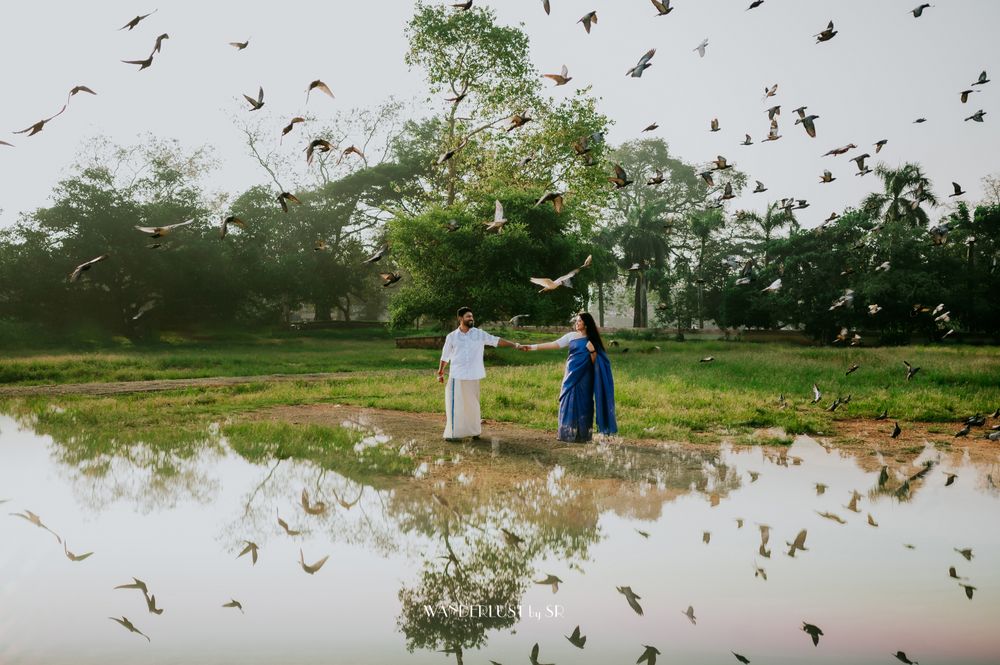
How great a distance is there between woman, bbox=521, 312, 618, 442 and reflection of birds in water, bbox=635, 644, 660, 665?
639 cm

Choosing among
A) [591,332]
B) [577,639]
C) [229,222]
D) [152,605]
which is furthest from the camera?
[591,332]

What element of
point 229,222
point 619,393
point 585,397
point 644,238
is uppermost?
point 644,238

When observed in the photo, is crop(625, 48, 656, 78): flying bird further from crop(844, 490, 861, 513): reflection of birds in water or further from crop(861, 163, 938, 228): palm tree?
crop(861, 163, 938, 228): palm tree

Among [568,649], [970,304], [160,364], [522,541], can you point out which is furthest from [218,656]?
[970,304]

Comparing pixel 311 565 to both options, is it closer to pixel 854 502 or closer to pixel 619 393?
pixel 854 502

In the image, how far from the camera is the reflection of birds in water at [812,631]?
4.07 metres

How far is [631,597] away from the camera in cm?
464

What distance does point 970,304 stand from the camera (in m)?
37.6

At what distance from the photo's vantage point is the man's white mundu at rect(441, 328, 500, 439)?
10.9 metres

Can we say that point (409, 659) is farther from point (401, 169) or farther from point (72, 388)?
point (401, 169)

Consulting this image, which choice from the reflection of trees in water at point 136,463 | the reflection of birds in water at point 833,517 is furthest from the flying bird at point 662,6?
the reflection of trees in water at point 136,463

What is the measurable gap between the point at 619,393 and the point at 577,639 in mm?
11890

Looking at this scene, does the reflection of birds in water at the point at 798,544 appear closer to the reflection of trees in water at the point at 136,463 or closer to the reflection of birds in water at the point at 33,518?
the reflection of trees in water at the point at 136,463

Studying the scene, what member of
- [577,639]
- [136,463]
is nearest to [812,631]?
[577,639]
